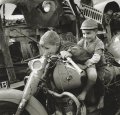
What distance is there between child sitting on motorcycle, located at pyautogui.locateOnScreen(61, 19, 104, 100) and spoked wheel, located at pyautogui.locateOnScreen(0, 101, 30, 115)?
2.64ft

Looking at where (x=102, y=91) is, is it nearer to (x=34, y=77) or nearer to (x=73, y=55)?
(x=73, y=55)

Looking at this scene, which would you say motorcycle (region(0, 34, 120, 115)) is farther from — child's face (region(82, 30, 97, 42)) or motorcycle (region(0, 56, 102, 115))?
child's face (region(82, 30, 97, 42))

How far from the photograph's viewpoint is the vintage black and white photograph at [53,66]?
3896 mm

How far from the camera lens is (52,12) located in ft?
23.8

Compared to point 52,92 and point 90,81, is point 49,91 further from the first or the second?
point 90,81

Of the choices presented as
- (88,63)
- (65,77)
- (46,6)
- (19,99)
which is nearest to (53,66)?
(65,77)

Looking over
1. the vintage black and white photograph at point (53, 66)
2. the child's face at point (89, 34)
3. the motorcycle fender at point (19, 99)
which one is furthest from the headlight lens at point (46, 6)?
the motorcycle fender at point (19, 99)

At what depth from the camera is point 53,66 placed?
13.5ft

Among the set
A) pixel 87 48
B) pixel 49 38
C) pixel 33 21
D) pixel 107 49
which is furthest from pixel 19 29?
pixel 49 38

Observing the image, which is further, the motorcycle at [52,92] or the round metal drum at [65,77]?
the round metal drum at [65,77]

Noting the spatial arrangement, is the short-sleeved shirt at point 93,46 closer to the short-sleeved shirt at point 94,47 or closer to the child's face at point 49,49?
the short-sleeved shirt at point 94,47

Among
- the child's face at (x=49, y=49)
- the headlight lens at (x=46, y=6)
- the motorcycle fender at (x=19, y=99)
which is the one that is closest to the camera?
the motorcycle fender at (x=19, y=99)

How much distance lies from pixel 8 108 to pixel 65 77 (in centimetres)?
78

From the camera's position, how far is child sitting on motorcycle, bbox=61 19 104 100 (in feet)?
13.8
